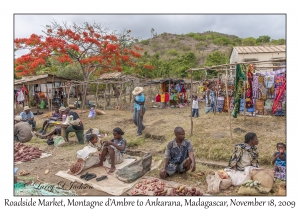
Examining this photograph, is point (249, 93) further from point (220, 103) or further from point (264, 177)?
point (264, 177)

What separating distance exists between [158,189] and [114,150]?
141cm

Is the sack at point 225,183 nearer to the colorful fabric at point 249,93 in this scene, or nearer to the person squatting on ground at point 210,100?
the colorful fabric at point 249,93

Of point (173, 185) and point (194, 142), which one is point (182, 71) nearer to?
point (194, 142)

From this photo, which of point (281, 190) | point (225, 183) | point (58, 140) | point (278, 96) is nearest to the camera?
point (281, 190)

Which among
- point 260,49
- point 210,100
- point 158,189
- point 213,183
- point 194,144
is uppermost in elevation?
point 260,49

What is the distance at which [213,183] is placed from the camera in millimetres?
3871

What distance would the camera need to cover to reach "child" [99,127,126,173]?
477cm

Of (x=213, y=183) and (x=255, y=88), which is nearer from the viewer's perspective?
(x=213, y=183)

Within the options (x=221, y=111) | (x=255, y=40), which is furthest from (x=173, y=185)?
(x=255, y=40)

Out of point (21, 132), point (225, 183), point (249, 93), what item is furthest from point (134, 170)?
point (249, 93)

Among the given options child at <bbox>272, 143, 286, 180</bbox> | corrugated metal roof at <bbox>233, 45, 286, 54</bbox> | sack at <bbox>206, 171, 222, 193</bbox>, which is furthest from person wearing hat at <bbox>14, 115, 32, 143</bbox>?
corrugated metal roof at <bbox>233, 45, 286, 54</bbox>

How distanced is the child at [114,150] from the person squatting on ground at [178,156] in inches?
40.2

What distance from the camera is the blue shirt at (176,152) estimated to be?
14.5 ft
